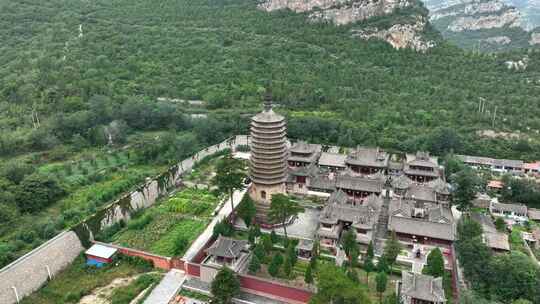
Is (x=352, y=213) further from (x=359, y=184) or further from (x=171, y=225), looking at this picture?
(x=171, y=225)

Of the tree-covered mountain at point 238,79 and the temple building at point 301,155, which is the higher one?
the tree-covered mountain at point 238,79

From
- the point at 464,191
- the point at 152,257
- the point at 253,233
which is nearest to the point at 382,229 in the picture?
the point at 464,191

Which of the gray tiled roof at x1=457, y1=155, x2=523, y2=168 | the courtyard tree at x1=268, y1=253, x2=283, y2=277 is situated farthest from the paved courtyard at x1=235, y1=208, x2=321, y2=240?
the gray tiled roof at x1=457, y1=155, x2=523, y2=168

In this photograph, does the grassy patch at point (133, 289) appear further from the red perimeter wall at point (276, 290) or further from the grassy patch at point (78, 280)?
the red perimeter wall at point (276, 290)

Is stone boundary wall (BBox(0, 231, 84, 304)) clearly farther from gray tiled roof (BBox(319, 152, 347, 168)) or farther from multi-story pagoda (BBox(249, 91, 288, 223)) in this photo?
gray tiled roof (BBox(319, 152, 347, 168))

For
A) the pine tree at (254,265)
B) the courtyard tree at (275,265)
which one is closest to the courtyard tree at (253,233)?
the pine tree at (254,265)

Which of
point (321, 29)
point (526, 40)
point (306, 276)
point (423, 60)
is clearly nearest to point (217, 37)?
point (321, 29)

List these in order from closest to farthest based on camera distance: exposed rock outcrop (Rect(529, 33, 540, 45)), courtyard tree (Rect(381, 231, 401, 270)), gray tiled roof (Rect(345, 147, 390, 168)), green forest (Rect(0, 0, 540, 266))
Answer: courtyard tree (Rect(381, 231, 401, 270)) → green forest (Rect(0, 0, 540, 266)) → gray tiled roof (Rect(345, 147, 390, 168)) → exposed rock outcrop (Rect(529, 33, 540, 45))
